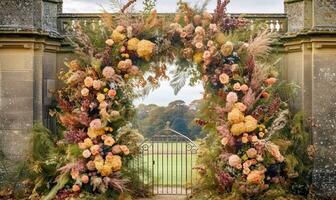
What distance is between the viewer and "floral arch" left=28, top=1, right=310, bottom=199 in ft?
29.7

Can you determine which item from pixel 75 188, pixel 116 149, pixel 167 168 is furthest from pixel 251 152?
pixel 167 168

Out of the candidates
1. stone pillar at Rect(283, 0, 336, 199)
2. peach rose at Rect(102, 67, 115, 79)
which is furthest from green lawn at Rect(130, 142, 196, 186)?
stone pillar at Rect(283, 0, 336, 199)

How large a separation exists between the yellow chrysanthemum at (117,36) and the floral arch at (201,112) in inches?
0.6

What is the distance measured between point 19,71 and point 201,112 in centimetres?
353

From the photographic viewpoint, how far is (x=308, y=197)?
1020cm

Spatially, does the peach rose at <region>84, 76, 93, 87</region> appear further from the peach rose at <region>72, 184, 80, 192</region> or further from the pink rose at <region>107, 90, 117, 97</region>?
the peach rose at <region>72, 184, 80, 192</region>

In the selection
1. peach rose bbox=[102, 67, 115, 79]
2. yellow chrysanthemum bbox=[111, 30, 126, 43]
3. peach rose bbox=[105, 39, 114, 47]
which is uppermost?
yellow chrysanthemum bbox=[111, 30, 126, 43]

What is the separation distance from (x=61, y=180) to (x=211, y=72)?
3.02 m

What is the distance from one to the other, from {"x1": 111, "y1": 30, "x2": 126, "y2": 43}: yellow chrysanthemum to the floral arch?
2cm

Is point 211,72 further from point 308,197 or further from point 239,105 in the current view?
point 308,197

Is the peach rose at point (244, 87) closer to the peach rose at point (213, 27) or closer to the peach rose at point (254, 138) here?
the peach rose at point (254, 138)

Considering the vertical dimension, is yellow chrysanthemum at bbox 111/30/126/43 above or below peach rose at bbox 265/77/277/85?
above

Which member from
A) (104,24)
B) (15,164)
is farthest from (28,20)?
(15,164)

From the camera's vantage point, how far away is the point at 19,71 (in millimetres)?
10719
